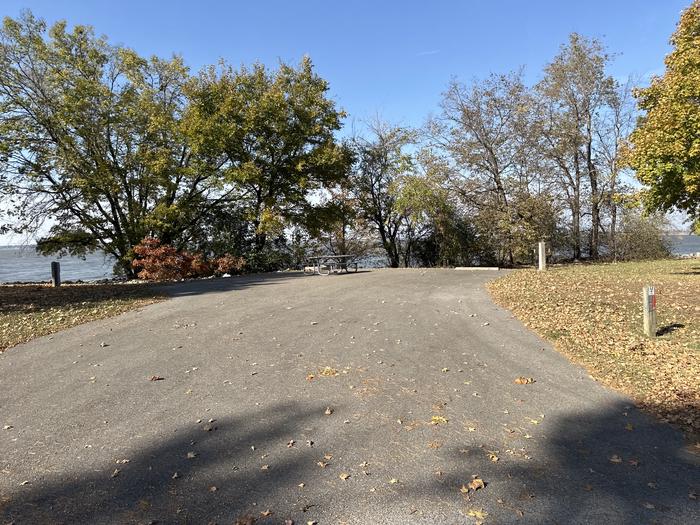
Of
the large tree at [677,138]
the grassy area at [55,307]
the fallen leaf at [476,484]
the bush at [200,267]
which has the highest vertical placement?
the large tree at [677,138]

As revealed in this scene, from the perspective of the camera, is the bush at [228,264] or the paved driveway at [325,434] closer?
the paved driveway at [325,434]

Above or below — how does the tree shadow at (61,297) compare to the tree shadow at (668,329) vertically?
above

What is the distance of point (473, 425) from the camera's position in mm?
4172

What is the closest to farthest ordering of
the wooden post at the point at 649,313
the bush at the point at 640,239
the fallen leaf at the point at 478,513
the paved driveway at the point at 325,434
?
the fallen leaf at the point at 478,513 → the paved driveway at the point at 325,434 → the wooden post at the point at 649,313 → the bush at the point at 640,239

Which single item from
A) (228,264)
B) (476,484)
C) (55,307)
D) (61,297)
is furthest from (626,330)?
(228,264)

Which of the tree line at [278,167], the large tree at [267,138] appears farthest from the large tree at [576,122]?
the large tree at [267,138]

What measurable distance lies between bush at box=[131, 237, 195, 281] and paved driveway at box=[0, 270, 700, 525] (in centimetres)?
977

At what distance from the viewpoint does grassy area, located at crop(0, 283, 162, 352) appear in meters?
7.97

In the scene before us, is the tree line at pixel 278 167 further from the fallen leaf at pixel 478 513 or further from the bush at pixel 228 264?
the fallen leaf at pixel 478 513

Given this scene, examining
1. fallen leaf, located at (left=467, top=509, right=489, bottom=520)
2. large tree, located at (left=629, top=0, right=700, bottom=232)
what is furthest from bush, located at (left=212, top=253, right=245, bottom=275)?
fallen leaf, located at (left=467, top=509, right=489, bottom=520)

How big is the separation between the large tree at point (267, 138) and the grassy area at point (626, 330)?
10.8 m

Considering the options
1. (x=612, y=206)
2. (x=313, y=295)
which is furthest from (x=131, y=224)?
(x=612, y=206)

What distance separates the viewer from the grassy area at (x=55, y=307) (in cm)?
797

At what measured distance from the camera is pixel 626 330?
24.7ft
